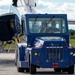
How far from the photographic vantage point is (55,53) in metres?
15.7

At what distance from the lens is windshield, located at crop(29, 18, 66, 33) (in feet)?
55.4

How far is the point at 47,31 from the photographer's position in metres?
16.9

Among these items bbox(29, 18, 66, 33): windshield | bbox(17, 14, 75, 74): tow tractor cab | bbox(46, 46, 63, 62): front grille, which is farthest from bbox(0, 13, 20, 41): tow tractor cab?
bbox(46, 46, 63, 62): front grille

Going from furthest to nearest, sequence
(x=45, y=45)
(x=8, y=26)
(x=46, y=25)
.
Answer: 1. (x=8, y=26)
2. (x=46, y=25)
3. (x=45, y=45)

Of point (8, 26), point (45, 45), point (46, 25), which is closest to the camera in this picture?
point (45, 45)

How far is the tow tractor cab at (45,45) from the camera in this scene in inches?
613

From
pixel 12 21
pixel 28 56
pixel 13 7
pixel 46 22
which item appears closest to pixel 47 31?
pixel 46 22

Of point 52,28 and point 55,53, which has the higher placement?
point 52,28

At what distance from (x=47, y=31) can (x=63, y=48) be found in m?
1.54

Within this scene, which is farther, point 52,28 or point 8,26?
point 8,26

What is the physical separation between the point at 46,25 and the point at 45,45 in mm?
1505

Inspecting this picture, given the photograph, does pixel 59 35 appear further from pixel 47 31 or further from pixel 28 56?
pixel 28 56

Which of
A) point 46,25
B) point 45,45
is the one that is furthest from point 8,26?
point 45,45

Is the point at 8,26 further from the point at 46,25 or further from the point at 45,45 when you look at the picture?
the point at 45,45
